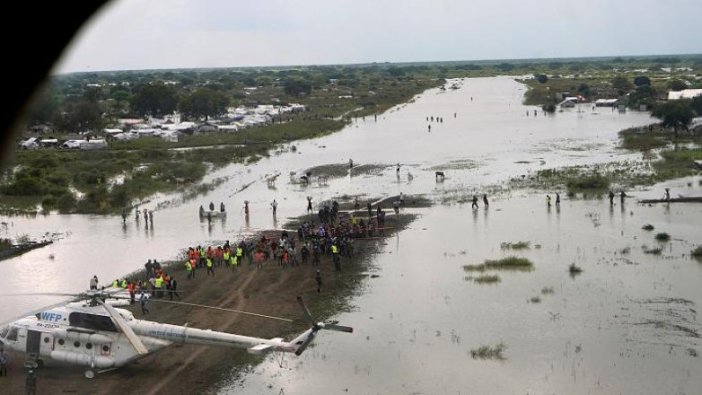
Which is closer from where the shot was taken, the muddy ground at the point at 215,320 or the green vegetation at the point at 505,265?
the muddy ground at the point at 215,320

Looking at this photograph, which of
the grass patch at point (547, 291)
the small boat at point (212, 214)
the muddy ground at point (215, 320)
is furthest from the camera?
the small boat at point (212, 214)

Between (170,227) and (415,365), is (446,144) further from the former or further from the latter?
(415,365)

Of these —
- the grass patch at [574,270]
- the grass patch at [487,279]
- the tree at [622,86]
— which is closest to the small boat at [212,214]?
the grass patch at [487,279]

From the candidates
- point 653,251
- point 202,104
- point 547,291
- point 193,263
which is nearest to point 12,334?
point 193,263

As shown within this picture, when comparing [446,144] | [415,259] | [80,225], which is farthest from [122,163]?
[415,259]

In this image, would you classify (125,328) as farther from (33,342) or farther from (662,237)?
(662,237)

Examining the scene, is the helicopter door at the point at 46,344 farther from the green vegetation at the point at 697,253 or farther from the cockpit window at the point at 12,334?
the green vegetation at the point at 697,253

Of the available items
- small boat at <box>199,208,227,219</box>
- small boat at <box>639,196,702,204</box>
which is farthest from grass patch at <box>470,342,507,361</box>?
small boat at <box>639,196,702,204</box>
